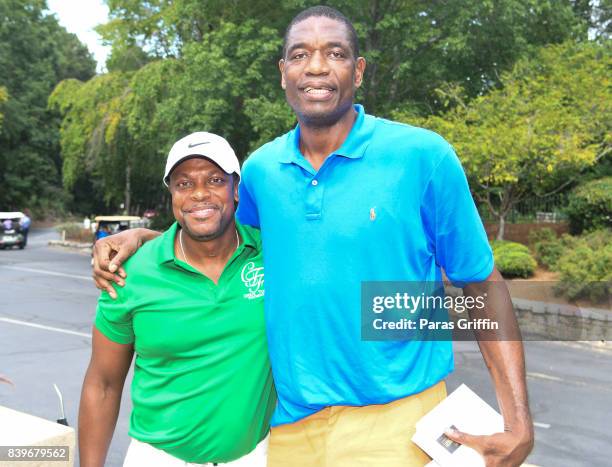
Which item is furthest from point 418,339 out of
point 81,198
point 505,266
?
point 81,198

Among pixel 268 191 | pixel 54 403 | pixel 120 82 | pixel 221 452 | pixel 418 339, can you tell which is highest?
pixel 120 82

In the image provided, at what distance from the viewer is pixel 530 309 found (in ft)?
37.0

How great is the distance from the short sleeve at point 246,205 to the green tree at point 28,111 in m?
45.3

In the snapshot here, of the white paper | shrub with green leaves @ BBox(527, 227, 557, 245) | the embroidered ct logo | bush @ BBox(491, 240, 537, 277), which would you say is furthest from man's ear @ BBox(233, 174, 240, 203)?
shrub with green leaves @ BBox(527, 227, 557, 245)

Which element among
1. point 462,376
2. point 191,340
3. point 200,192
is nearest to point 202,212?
point 200,192

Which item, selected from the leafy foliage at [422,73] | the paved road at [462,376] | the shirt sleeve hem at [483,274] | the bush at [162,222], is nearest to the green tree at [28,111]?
the bush at [162,222]

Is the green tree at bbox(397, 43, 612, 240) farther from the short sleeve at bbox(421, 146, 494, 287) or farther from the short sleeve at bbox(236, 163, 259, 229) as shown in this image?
the short sleeve at bbox(421, 146, 494, 287)

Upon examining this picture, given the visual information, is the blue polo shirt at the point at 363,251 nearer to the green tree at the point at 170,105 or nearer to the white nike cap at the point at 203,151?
the white nike cap at the point at 203,151

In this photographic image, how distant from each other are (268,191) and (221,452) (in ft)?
3.10

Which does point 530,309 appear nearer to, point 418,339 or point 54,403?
point 54,403

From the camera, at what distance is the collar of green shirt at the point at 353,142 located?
2.21 m

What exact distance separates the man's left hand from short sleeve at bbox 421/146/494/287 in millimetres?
492

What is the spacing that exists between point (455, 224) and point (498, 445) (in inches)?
26.6

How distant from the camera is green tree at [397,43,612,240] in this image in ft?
45.1
